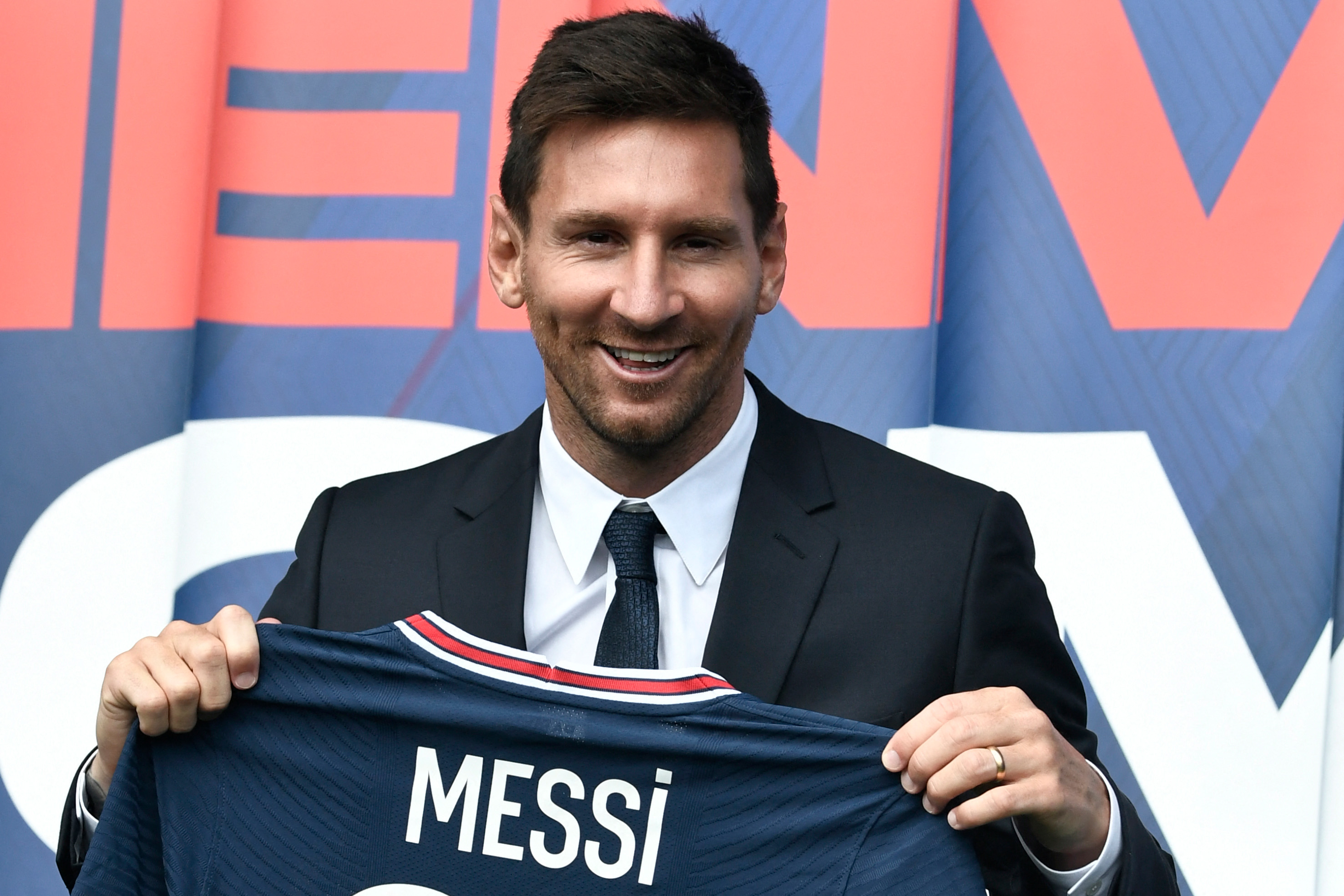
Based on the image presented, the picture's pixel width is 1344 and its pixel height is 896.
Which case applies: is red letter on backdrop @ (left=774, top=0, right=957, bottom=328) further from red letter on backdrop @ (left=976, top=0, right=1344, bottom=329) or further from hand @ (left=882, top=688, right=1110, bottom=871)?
hand @ (left=882, top=688, right=1110, bottom=871)

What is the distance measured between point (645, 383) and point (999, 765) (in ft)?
1.49

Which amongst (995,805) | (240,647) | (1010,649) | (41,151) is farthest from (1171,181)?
(41,151)

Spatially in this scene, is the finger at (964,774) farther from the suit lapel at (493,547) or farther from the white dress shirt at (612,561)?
the suit lapel at (493,547)

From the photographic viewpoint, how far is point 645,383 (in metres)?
1.13

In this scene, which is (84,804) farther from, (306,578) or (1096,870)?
(1096,870)

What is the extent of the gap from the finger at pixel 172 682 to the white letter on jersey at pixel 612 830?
12.2 inches

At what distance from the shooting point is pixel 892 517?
1150 millimetres

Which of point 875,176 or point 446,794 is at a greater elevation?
point 875,176

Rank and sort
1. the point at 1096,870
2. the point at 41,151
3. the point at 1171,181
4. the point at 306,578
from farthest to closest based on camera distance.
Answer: the point at 41,151
the point at 1171,181
the point at 306,578
the point at 1096,870

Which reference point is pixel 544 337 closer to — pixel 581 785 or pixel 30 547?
pixel 581 785

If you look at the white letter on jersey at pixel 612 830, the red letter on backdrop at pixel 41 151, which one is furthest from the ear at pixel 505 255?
the red letter on backdrop at pixel 41 151

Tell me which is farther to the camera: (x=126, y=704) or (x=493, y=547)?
(x=493, y=547)

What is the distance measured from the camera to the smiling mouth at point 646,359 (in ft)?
3.73

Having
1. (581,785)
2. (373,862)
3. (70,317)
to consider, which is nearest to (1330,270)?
(581,785)
